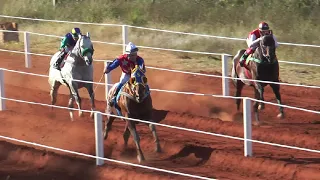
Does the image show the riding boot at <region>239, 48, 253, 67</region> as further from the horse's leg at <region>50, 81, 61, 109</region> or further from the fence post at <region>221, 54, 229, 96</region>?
the horse's leg at <region>50, 81, 61, 109</region>

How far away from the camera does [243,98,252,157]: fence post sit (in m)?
15.0

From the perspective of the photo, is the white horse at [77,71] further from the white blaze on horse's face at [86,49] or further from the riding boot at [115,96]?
the riding boot at [115,96]

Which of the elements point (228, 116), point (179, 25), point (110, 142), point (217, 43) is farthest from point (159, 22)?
point (110, 142)

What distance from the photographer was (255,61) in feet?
62.2

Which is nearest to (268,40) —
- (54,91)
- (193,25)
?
(54,91)

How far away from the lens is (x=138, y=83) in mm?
15656

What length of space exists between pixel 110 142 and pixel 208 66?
7737 mm

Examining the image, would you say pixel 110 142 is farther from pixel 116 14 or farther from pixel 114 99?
pixel 116 14

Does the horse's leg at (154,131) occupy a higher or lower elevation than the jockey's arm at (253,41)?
lower

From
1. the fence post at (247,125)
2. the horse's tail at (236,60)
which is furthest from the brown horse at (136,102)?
the horse's tail at (236,60)

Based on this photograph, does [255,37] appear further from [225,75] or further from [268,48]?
[225,75]

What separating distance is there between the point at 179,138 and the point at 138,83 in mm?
2532

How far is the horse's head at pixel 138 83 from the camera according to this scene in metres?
15.6

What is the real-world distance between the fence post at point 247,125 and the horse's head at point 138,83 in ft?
6.11
